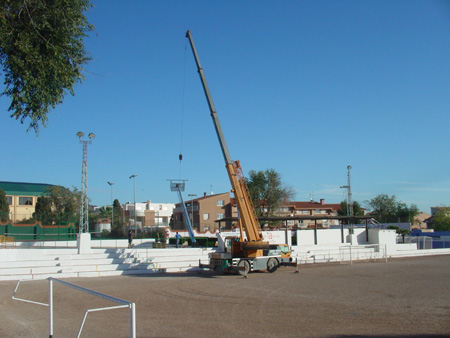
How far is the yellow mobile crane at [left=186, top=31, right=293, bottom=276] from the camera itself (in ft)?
78.4

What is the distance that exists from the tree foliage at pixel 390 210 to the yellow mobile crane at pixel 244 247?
71028 mm

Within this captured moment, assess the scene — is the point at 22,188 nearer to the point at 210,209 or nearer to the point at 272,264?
the point at 210,209

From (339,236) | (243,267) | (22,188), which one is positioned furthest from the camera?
(22,188)

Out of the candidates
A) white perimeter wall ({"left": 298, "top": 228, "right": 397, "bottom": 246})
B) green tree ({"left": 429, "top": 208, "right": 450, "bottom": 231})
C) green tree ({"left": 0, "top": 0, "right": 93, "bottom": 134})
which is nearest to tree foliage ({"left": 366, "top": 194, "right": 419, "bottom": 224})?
green tree ({"left": 429, "top": 208, "right": 450, "bottom": 231})

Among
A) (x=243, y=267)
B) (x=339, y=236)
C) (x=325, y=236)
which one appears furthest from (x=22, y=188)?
(x=243, y=267)

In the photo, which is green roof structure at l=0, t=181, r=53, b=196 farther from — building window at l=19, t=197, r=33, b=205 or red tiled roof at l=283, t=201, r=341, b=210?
red tiled roof at l=283, t=201, r=341, b=210

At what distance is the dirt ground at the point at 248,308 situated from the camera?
10.1 meters

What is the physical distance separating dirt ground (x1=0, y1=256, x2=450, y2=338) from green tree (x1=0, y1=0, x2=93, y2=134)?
6363 mm

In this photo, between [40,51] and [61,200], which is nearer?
[40,51]

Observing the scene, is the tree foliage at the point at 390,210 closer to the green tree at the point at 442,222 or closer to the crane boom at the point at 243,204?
the green tree at the point at 442,222

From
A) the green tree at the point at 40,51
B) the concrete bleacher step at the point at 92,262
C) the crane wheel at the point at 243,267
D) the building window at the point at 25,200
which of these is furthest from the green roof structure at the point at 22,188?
the green tree at the point at 40,51

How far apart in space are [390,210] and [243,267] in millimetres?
77907

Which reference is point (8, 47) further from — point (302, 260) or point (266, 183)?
point (266, 183)

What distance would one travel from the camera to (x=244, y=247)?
24234mm
